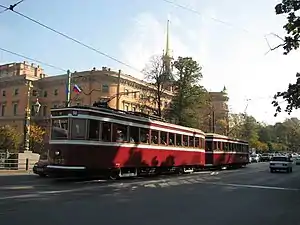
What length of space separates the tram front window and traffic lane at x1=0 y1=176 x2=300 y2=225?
437cm

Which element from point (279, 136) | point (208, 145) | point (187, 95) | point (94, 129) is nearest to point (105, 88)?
point (187, 95)

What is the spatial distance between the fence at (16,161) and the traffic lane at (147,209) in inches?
659

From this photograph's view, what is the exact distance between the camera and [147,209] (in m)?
11.4

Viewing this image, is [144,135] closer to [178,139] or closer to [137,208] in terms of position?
[178,139]

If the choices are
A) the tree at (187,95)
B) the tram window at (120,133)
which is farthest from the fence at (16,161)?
the tree at (187,95)

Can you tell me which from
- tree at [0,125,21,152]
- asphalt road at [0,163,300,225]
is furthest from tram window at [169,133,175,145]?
tree at [0,125,21,152]

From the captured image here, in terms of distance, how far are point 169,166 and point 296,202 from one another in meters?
12.5

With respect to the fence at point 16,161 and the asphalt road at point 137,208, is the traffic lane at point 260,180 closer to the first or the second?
the asphalt road at point 137,208

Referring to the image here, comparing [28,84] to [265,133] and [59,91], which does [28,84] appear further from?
[265,133]

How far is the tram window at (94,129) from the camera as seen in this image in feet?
62.8

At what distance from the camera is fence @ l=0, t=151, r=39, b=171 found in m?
30.1

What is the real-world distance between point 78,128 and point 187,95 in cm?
4104

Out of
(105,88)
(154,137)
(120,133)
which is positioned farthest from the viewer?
(105,88)

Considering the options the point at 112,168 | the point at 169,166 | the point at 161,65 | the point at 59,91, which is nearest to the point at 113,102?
the point at 59,91
